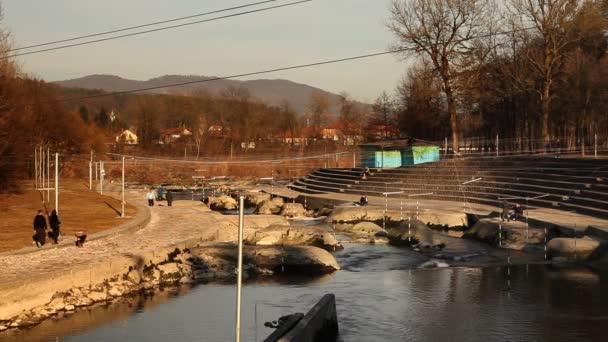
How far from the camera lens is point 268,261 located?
23.6 m

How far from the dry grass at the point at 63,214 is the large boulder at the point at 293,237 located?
694 centimetres

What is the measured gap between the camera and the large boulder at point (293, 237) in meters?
28.5

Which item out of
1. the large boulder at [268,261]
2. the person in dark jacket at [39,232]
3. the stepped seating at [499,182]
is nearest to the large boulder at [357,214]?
the stepped seating at [499,182]

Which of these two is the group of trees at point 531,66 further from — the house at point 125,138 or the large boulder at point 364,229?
the house at point 125,138

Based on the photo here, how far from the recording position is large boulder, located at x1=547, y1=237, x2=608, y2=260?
23562 millimetres

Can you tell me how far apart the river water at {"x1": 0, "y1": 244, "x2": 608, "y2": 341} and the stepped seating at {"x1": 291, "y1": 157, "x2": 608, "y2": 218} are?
37.4 feet

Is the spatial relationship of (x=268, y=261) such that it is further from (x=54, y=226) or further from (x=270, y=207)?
(x=270, y=207)

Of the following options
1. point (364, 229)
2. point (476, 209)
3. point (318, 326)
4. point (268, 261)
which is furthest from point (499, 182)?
point (318, 326)

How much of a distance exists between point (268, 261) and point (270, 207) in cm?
2400

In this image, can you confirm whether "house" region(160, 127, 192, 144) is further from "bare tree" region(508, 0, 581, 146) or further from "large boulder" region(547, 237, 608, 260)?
"large boulder" region(547, 237, 608, 260)

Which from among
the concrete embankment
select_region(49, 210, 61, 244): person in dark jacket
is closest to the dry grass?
select_region(49, 210, 61, 244): person in dark jacket

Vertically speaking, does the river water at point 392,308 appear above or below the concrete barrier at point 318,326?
below

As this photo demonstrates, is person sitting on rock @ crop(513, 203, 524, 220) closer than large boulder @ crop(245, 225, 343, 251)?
No

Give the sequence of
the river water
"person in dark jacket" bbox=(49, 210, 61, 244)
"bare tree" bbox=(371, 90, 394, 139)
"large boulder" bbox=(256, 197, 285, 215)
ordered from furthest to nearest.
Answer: "bare tree" bbox=(371, 90, 394, 139)
"large boulder" bbox=(256, 197, 285, 215)
"person in dark jacket" bbox=(49, 210, 61, 244)
the river water
